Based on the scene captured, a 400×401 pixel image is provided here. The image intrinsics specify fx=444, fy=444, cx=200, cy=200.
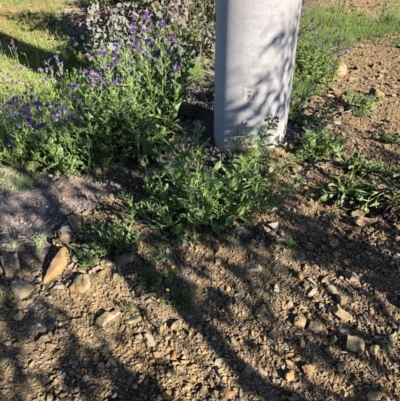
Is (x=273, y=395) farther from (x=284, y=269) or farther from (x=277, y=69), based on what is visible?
(x=277, y=69)

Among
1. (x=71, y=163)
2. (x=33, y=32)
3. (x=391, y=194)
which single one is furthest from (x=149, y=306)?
(x=33, y=32)

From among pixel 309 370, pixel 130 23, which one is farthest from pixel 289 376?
pixel 130 23

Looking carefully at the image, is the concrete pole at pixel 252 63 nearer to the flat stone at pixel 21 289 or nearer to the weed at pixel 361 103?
the weed at pixel 361 103

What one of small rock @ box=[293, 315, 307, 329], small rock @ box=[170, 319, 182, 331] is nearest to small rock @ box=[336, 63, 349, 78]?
small rock @ box=[293, 315, 307, 329]

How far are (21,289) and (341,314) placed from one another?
1995 mm

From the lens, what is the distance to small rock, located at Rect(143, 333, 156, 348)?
2.55 metres

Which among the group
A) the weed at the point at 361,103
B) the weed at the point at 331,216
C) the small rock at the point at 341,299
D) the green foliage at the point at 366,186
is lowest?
the small rock at the point at 341,299

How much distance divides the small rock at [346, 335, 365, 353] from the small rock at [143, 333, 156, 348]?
1.10 metres

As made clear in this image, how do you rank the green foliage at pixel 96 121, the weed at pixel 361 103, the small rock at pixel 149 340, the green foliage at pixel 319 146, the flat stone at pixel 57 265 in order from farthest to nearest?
the weed at pixel 361 103 → the green foliage at pixel 319 146 → the green foliage at pixel 96 121 → the flat stone at pixel 57 265 → the small rock at pixel 149 340

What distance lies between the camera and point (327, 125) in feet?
13.9

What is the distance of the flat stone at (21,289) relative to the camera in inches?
112

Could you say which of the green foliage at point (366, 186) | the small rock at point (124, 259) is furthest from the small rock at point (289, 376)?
the green foliage at point (366, 186)

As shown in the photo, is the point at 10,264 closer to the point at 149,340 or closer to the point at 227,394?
the point at 149,340

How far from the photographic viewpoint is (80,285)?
112 inches
